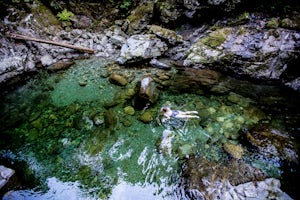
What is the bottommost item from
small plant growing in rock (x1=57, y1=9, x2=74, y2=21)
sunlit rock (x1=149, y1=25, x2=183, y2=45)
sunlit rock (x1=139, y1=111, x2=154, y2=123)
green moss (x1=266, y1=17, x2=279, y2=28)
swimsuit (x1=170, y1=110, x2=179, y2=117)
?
sunlit rock (x1=139, y1=111, x2=154, y2=123)

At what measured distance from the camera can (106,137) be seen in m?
4.21

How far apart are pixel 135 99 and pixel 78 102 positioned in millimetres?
1386

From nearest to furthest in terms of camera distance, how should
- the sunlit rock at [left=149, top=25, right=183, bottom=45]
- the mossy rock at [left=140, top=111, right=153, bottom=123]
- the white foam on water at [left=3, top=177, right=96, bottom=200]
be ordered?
A: the white foam on water at [left=3, top=177, right=96, bottom=200] → the mossy rock at [left=140, top=111, right=153, bottom=123] → the sunlit rock at [left=149, top=25, right=183, bottom=45]

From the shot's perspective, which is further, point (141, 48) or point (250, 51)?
point (141, 48)

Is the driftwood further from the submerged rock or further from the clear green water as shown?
the submerged rock

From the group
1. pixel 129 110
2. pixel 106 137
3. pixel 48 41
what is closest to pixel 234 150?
pixel 129 110

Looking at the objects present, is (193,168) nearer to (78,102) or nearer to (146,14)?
(78,102)

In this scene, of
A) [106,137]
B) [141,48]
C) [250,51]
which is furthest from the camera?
[141,48]

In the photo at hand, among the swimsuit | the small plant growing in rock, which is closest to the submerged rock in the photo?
the swimsuit

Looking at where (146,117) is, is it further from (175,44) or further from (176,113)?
(175,44)

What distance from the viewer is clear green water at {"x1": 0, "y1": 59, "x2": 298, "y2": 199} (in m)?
3.59

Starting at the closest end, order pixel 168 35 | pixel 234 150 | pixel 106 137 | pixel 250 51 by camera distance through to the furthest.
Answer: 1. pixel 234 150
2. pixel 106 137
3. pixel 250 51
4. pixel 168 35

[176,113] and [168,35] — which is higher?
[168,35]

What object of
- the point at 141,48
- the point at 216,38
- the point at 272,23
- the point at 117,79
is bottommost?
the point at 117,79
